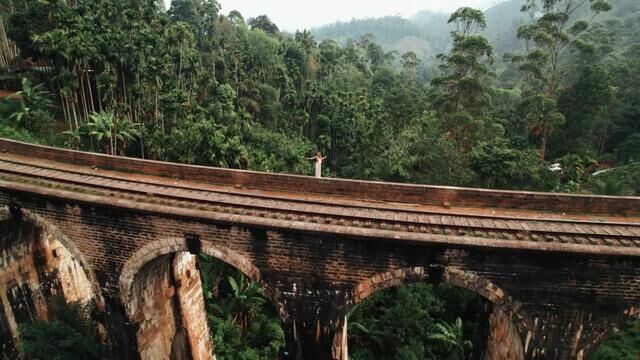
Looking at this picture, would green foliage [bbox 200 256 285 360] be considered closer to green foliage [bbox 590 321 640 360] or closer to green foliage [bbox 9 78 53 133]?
green foliage [bbox 590 321 640 360]

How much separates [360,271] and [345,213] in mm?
1309

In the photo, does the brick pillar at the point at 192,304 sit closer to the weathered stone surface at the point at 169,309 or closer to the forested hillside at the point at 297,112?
the weathered stone surface at the point at 169,309

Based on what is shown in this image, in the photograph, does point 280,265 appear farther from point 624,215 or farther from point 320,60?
point 320,60

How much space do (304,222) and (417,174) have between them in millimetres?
14453

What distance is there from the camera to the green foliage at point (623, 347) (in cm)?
1266

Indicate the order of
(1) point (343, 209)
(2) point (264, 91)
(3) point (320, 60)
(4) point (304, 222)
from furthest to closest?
(3) point (320, 60) → (2) point (264, 91) → (1) point (343, 209) → (4) point (304, 222)

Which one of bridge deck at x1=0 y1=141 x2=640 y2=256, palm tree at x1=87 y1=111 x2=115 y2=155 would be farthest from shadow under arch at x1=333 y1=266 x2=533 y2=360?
palm tree at x1=87 y1=111 x2=115 y2=155

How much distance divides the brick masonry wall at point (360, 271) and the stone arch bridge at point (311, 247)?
1.0 inches

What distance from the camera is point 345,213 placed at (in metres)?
8.94

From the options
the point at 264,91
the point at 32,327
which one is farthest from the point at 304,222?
the point at 264,91

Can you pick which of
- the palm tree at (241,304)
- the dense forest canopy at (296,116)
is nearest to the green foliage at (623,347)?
the dense forest canopy at (296,116)

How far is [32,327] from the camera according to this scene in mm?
11570

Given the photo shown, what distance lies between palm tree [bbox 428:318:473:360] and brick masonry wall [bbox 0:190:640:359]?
6.43 metres

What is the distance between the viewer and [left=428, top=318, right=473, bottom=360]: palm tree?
1403cm
